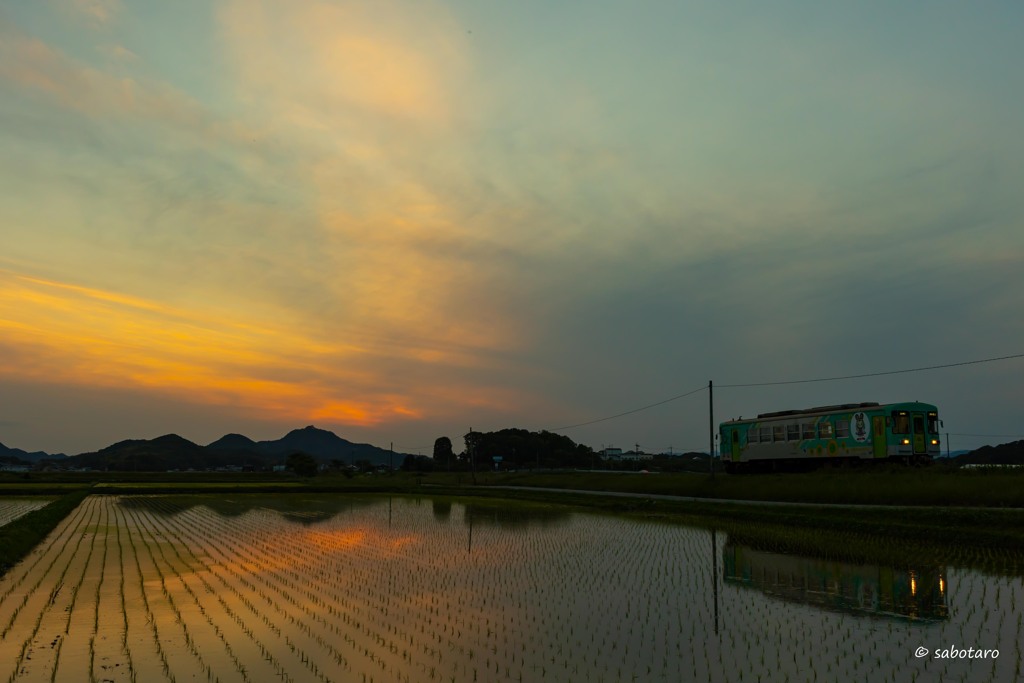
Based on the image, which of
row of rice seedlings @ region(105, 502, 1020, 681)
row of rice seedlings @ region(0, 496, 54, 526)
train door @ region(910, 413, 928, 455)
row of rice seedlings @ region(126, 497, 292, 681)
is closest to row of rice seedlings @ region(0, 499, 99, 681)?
row of rice seedlings @ region(126, 497, 292, 681)

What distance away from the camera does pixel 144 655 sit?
10.7 meters

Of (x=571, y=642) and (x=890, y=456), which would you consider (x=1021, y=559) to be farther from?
(x=890, y=456)

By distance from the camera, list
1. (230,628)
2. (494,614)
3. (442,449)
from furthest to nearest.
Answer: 1. (442,449)
2. (494,614)
3. (230,628)

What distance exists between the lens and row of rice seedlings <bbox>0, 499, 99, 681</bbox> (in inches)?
404

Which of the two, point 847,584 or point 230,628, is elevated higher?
point 847,584

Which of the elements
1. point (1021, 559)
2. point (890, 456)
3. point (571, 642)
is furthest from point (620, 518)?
point (571, 642)

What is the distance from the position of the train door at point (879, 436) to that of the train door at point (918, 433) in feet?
5.81

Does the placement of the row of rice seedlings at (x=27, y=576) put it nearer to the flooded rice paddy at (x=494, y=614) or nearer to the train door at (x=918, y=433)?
the flooded rice paddy at (x=494, y=614)

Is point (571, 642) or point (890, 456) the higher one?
point (890, 456)

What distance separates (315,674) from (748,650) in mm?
6480

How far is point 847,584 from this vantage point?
16.3m

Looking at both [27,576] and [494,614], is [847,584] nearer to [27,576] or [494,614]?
[494,614]

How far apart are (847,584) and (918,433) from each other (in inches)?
1036

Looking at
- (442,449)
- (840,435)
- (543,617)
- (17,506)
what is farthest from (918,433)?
(442,449)
